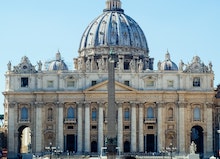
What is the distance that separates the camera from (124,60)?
13450 cm

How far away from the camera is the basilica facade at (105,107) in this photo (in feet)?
377

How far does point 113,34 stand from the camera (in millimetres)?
140625

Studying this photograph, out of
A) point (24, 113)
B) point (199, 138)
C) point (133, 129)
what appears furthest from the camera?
point (199, 138)

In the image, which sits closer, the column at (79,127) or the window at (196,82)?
the column at (79,127)

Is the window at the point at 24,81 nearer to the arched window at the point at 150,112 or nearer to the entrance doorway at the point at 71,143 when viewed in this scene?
the entrance doorway at the point at 71,143

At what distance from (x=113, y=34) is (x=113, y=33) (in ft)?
0.78

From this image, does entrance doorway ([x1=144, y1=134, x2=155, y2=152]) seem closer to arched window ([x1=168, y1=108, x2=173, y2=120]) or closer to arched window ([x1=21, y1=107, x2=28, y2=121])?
arched window ([x1=168, y1=108, x2=173, y2=120])

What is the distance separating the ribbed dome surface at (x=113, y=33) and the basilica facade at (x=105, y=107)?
74.2 feet

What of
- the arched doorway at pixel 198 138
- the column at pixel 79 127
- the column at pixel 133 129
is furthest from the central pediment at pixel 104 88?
the arched doorway at pixel 198 138

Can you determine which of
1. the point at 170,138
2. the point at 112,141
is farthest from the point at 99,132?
the point at 112,141

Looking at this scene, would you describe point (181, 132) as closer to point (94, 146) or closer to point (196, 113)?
point (196, 113)

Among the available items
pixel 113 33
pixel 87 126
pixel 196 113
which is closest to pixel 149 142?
pixel 196 113

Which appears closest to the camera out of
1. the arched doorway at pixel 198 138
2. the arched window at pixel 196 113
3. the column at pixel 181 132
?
the column at pixel 181 132

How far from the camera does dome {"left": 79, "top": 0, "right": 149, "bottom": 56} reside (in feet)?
456
